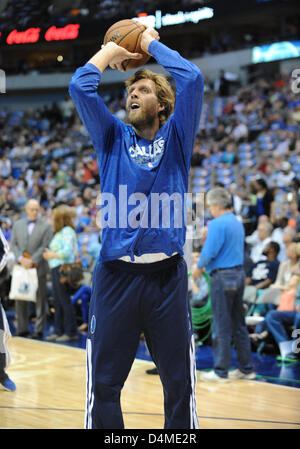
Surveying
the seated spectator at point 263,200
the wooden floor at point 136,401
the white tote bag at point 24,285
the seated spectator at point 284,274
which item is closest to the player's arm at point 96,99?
the wooden floor at point 136,401

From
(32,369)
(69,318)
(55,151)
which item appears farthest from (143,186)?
(55,151)

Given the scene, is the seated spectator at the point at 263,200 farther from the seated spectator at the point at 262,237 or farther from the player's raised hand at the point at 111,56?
the player's raised hand at the point at 111,56

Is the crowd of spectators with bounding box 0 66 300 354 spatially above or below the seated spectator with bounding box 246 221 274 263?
above

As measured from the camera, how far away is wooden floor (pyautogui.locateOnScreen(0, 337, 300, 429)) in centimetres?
504

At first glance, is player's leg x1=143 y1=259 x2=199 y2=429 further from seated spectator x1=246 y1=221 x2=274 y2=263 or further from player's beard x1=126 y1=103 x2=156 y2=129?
seated spectator x1=246 y1=221 x2=274 y2=263

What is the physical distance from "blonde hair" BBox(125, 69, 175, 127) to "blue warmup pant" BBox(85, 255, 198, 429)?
0.82 metres

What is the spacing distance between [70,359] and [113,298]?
5.09 m

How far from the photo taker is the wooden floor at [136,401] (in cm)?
504

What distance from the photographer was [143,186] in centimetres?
300

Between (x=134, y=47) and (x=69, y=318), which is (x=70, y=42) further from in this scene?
(x=134, y=47)

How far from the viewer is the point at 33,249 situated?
9.52 m

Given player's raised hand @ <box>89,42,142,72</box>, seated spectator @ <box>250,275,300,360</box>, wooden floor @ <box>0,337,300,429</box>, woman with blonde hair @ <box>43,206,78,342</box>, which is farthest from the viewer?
woman with blonde hair @ <box>43,206,78,342</box>

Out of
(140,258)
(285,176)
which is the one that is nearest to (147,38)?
(140,258)

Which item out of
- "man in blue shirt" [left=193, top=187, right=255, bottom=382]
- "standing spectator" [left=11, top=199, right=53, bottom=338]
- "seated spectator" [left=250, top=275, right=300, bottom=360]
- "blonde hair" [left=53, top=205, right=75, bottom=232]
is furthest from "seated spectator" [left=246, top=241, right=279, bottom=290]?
"standing spectator" [left=11, top=199, right=53, bottom=338]
